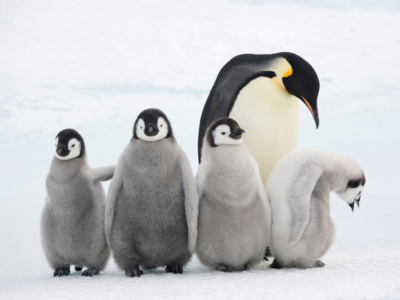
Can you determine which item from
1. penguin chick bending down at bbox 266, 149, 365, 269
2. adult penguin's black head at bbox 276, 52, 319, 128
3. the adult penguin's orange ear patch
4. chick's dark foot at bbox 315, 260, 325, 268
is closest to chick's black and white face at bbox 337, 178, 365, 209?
penguin chick bending down at bbox 266, 149, 365, 269

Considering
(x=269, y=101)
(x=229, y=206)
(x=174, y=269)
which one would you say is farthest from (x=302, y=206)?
(x=269, y=101)

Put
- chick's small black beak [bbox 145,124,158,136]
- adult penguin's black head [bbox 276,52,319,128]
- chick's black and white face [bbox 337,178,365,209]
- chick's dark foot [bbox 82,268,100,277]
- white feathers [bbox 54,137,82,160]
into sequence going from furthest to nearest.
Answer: adult penguin's black head [bbox 276,52,319,128] → chick's black and white face [bbox 337,178,365,209] → white feathers [bbox 54,137,82,160] → chick's dark foot [bbox 82,268,100,277] → chick's small black beak [bbox 145,124,158,136]

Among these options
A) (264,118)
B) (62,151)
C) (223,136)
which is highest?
(264,118)

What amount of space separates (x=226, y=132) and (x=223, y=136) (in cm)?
3

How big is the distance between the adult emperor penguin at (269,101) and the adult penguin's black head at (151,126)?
898mm

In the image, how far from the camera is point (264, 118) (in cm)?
361

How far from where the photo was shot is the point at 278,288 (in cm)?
240

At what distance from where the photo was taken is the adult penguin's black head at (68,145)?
9.66 ft

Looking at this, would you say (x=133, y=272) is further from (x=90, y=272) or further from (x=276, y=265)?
(x=276, y=265)

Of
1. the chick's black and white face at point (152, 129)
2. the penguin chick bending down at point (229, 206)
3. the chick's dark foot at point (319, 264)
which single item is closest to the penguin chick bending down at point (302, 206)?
the chick's dark foot at point (319, 264)

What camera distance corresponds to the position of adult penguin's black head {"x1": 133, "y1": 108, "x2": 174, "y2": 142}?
2.75 metres

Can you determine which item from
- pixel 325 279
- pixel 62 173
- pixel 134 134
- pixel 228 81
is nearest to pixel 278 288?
pixel 325 279

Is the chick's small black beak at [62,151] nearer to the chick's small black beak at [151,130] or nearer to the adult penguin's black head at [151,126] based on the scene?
the adult penguin's black head at [151,126]

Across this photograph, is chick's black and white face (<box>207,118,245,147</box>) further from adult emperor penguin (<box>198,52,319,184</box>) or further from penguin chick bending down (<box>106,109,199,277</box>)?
adult emperor penguin (<box>198,52,319,184</box>)
